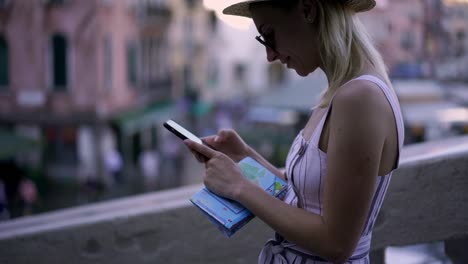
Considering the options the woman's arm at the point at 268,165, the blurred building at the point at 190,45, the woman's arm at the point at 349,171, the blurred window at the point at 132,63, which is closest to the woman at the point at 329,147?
the woman's arm at the point at 349,171

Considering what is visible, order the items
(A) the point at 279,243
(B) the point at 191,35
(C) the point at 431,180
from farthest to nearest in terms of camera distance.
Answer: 1. (B) the point at 191,35
2. (C) the point at 431,180
3. (A) the point at 279,243

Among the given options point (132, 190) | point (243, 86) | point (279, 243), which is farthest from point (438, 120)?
point (243, 86)

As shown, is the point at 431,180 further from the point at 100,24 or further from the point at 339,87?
the point at 100,24

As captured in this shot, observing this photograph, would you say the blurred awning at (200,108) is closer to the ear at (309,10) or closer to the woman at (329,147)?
the woman at (329,147)

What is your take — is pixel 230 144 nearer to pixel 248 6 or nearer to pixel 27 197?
pixel 248 6

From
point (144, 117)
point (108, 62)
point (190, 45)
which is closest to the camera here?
point (108, 62)

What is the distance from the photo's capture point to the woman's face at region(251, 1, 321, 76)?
154 centimetres

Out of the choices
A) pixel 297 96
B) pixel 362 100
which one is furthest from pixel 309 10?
pixel 297 96

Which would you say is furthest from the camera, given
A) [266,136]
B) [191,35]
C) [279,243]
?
[191,35]

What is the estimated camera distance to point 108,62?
73.6 feet

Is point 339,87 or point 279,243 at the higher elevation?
point 339,87

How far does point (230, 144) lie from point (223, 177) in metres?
0.40

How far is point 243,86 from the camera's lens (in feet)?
133

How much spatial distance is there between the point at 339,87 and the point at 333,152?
16 cm
